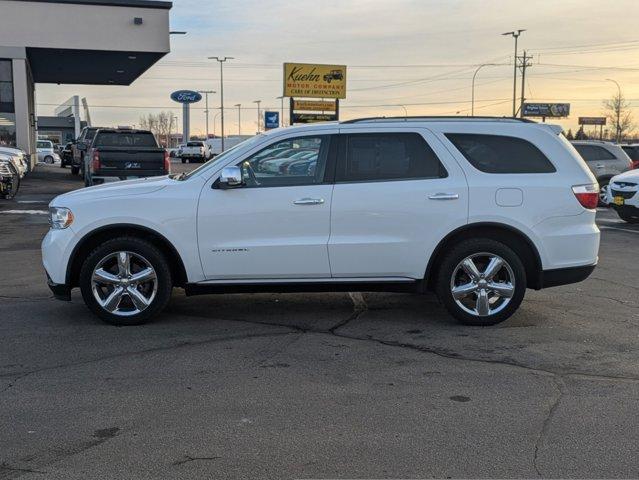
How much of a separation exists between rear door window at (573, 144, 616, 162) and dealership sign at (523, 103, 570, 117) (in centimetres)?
9255

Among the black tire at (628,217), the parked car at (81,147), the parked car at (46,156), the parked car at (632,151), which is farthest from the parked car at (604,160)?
the parked car at (46,156)

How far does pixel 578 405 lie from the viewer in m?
4.38

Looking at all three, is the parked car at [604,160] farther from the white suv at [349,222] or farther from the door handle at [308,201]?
the door handle at [308,201]

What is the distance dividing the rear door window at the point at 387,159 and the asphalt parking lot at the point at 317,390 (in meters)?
1.41

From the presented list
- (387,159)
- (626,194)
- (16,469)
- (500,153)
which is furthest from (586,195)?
(626,194)

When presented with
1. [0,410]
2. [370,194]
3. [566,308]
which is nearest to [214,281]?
[370,194]

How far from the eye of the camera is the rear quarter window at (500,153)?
6.22 meters

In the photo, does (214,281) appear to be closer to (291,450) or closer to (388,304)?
(388,304)

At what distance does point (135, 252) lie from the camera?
6.04m

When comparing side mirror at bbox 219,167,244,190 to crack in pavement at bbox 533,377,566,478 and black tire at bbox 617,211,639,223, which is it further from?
black tire at bbox 617,211,639,223

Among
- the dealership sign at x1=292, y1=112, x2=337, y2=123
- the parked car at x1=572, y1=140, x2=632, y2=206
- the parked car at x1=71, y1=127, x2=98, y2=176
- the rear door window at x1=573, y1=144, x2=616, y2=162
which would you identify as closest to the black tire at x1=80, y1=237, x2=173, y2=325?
the parked car at x1=572, y1=140, x2=632, y2=206

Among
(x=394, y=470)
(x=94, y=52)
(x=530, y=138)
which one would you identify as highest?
(x=94, y=52)

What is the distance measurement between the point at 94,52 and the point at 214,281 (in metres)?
25.0

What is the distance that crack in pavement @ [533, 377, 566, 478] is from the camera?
142 inches
